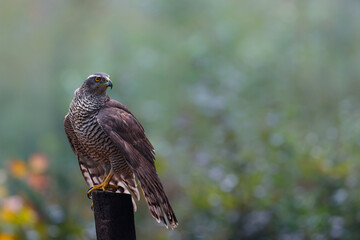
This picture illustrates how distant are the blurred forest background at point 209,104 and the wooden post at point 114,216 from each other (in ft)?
6.78

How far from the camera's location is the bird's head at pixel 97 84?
2352 millimetres

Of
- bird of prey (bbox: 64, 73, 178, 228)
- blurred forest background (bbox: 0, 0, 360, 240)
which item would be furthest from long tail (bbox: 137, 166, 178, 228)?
blurred forest background (bbox: 0, 0, 360, 240)

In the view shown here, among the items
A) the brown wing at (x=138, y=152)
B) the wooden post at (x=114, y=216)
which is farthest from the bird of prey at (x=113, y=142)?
the wooden post at (x=114, y=216)

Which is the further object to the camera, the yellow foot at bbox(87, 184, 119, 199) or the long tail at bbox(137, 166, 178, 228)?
the yellow foot at bbox(87, 184, 119, 199)

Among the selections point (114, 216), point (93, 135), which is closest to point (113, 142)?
point (93, 135)

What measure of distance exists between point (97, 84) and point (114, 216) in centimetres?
67

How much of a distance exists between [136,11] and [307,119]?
202 centimetres

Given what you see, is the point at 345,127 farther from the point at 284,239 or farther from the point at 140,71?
the point at 140,71

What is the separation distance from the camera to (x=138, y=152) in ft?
7.31

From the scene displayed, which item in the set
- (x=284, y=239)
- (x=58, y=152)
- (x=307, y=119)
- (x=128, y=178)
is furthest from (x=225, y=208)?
(x=128, y=178)

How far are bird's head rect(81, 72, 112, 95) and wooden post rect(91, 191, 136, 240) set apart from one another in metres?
0.54

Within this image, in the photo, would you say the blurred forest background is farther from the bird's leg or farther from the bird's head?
the bird's head

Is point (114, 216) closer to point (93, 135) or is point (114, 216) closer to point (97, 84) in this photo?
point (93, 135)

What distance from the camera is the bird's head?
2.35 meters
